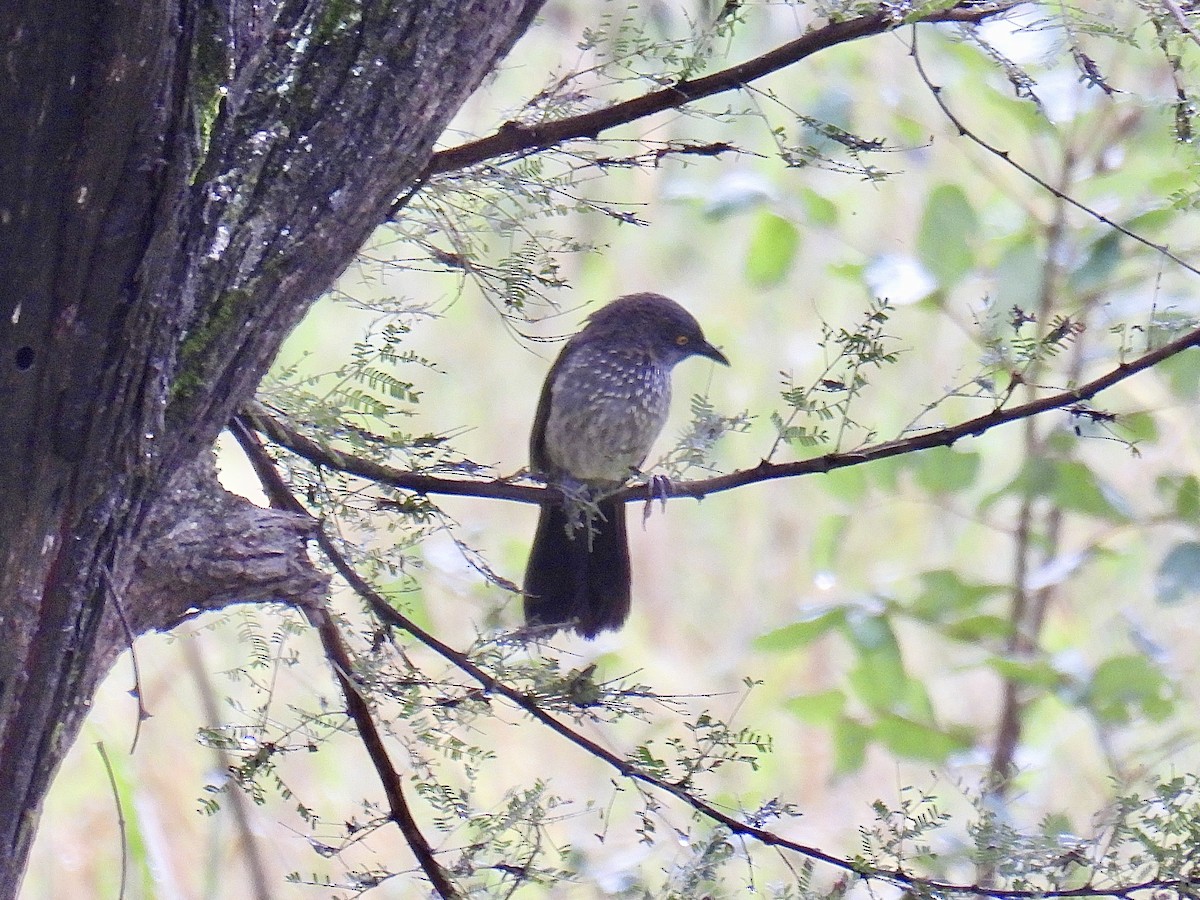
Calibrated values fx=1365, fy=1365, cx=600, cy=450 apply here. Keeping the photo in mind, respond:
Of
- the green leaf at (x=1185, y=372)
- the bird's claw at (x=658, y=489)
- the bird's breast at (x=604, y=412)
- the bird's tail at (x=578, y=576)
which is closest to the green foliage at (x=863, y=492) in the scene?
the green leaf at (x=1185, y=372)

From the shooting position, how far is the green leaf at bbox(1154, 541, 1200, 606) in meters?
3.21

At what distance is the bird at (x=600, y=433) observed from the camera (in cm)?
408

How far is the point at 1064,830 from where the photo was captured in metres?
2.60

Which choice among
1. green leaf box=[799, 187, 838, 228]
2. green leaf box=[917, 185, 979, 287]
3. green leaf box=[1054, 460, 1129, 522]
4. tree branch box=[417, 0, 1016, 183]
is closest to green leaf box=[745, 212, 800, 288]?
green leaf box=[799, 187, 838, 228]

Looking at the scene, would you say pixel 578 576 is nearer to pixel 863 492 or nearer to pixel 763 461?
pixel 863 492

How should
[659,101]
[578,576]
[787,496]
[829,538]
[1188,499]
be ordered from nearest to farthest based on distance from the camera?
[659,101], [1188,499], [829,538], [578,576], [787,496]

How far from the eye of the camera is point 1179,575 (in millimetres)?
3246

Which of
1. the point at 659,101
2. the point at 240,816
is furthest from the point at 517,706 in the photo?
the point at 659,101

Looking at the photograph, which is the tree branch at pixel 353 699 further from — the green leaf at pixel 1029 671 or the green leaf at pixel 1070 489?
the green leaf at pixel 1070 489

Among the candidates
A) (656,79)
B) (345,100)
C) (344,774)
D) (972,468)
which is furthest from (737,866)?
(345,100)

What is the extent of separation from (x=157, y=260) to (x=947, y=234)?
253 cm

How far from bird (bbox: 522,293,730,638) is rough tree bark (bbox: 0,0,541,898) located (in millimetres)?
2107

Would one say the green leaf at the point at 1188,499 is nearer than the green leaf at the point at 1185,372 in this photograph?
No

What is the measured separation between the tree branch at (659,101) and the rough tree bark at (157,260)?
35 centimetres
